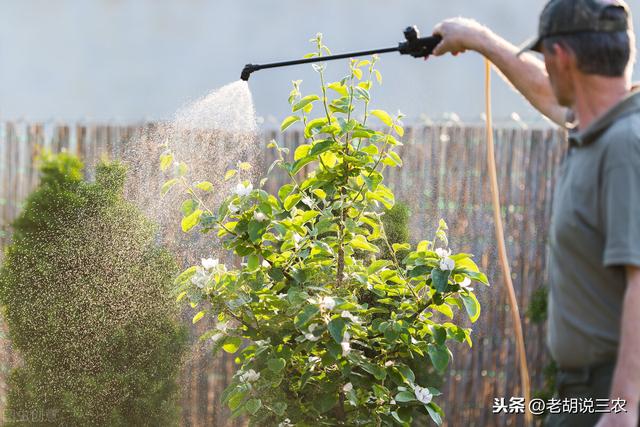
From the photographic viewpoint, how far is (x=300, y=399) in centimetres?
298

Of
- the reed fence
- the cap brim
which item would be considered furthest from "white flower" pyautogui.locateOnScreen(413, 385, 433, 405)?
the reed fence

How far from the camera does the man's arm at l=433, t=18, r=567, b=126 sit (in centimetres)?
222

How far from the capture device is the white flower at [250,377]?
9.23ft

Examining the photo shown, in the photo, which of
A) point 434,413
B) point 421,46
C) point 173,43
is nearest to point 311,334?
point 434,413

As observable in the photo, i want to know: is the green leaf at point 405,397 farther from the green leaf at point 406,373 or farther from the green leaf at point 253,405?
the green leaf at point 253,405

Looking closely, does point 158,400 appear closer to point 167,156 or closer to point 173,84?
point 167,156

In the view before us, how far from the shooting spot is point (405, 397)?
2.78m

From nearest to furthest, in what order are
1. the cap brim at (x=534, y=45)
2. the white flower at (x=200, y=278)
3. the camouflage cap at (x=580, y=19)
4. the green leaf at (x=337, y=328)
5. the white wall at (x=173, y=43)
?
the camouflage cap at (x=580, y=19)
the cap brim at (x=534, y=45)
the green leaf at (x=337, y=328)
the white flower at (x=200, y=278)
the white wall at (x=173, y=43)

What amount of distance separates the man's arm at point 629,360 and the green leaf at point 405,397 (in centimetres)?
126

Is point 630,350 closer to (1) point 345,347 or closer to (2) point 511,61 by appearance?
(2) point 511,61

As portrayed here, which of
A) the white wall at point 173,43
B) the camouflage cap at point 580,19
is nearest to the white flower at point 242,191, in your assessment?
the camouflage cap at point 580,19

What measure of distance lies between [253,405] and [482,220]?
278 cm

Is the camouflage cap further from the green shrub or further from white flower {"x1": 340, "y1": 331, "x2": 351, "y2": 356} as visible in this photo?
the green shrub

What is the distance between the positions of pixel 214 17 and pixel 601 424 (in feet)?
19.9
